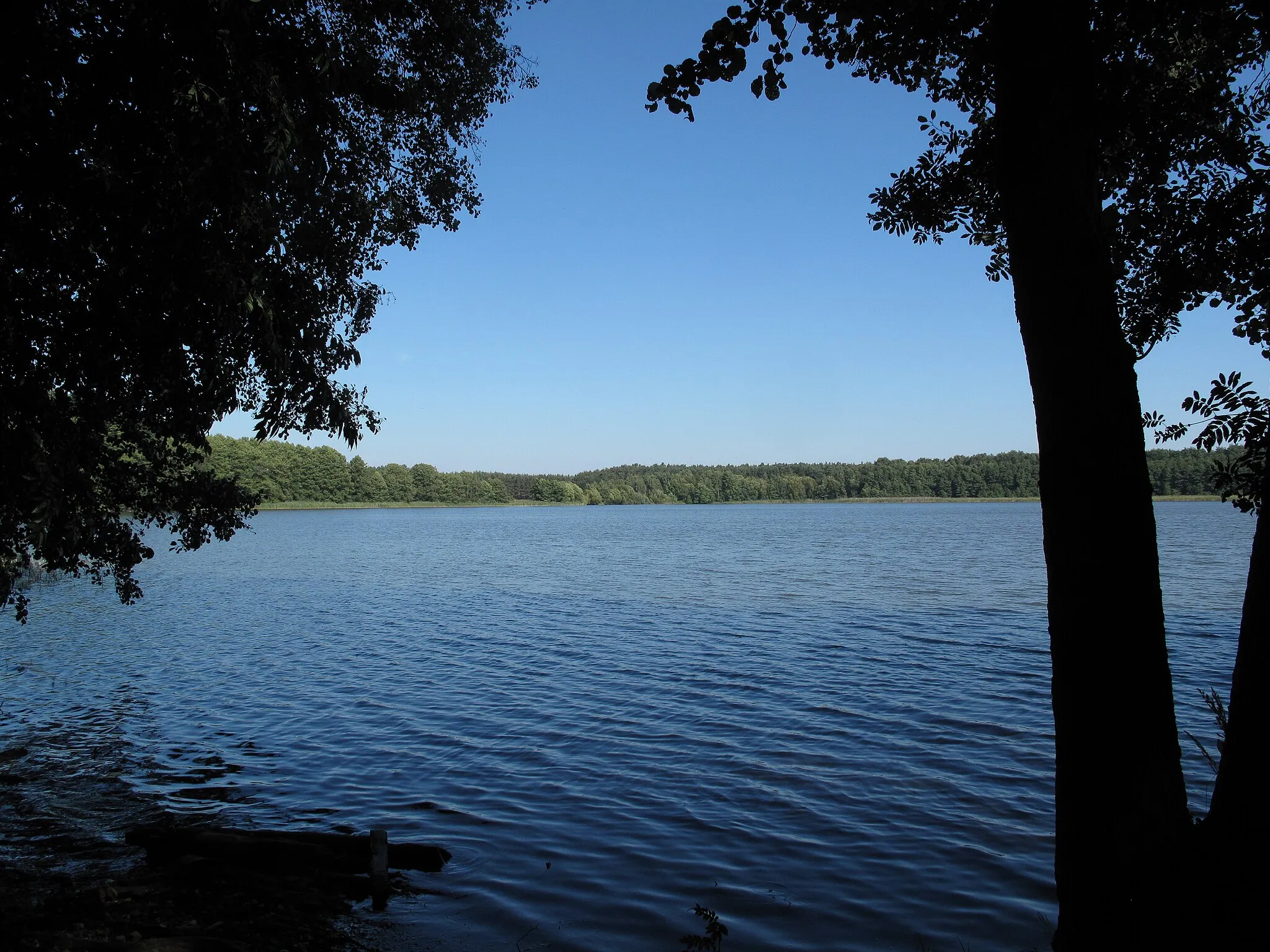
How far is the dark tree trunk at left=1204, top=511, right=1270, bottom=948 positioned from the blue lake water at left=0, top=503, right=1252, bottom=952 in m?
4.58

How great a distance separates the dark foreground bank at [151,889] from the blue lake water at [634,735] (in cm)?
62

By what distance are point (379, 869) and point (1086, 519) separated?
7.55 meters

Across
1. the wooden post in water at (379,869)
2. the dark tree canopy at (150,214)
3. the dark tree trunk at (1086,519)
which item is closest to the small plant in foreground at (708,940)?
the wooden post in water at (379,869)

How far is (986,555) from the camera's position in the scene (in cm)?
5581

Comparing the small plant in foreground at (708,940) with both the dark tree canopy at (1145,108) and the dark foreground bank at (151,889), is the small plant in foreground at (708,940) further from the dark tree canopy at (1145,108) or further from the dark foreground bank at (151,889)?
the dark tree canopy at (1145,108)

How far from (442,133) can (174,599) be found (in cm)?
3459

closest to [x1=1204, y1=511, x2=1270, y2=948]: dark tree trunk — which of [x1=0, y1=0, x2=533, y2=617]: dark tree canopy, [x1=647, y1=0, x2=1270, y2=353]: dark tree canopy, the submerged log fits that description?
[x1=647, y1=0, x2=1270, y2=353]: dark tree canopy

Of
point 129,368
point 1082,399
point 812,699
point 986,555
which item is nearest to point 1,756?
point 129,368

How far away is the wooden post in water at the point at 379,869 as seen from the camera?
8773 mm

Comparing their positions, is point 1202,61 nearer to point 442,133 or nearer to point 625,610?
point 442,133

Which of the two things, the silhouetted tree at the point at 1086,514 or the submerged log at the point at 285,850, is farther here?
the submerged log at the point at 285,850

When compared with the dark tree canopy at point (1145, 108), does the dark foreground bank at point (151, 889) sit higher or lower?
lower

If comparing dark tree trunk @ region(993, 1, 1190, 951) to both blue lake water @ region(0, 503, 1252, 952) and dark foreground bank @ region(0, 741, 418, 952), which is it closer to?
blue lake water @ region(0, 503, 1252, 952)

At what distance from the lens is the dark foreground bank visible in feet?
23.0
